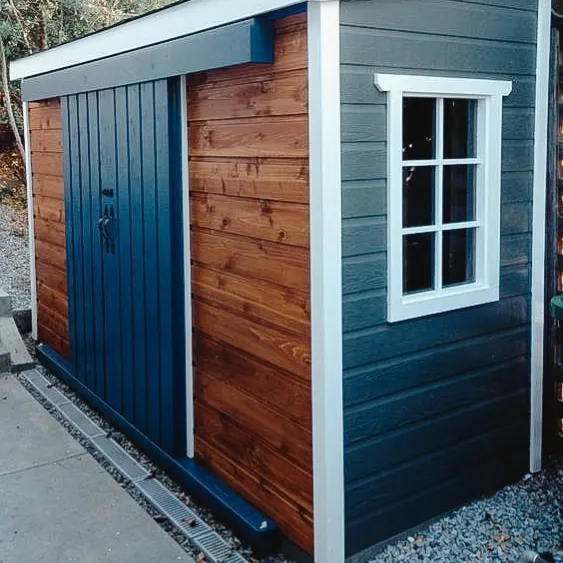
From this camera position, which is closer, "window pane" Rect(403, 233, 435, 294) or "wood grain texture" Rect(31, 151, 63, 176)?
"window pane" Rect(403, 233, 435, 294)

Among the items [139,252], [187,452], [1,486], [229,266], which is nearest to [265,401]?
[229,266]

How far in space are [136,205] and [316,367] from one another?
5.29ft

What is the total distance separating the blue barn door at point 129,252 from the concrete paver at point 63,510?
39cm

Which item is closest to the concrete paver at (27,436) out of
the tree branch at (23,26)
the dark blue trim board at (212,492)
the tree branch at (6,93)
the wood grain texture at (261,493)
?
the dark blue trim board at (212,492)

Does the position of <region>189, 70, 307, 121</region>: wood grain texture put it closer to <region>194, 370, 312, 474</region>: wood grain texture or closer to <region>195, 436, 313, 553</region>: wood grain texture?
<region>194, 370, 312, 474</region>: wood grain texture

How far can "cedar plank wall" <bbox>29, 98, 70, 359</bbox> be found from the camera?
17.5 feet

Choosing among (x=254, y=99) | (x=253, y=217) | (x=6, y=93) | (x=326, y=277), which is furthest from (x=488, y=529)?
(x=6, y=93)

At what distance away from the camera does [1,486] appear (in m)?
3.88

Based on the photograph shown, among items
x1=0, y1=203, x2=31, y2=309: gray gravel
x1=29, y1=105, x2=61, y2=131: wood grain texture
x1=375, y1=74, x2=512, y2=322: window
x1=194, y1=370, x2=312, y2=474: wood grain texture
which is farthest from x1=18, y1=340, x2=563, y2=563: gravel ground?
x1=0, y1=203, x2=31, y2=309: gray gravel

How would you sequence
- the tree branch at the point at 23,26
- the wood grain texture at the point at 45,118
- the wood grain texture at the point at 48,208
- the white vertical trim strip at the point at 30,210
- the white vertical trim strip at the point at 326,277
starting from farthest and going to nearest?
the tree branch at the point at 23,26 < the white vertical trim strip at the point at 30,210 < the wood grain texture at the point at 48,208 < the wood grain texture at the point at 45,118 < the white vertical trim strip at the point at 326,277

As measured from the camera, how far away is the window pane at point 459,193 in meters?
3.28

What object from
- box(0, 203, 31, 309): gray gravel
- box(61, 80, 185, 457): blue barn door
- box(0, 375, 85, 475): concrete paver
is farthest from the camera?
box(0, 203, 31, 309): gray gravel

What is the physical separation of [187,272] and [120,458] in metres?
1.15

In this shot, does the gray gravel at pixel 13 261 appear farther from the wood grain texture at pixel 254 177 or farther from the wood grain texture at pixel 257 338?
the wood grain texture at pixel 254 177
